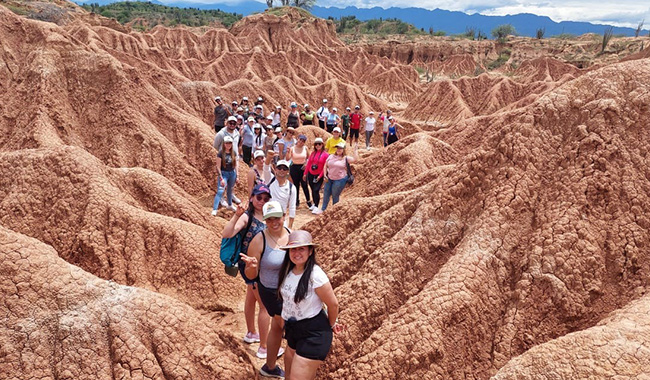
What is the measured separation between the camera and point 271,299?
11.7ft

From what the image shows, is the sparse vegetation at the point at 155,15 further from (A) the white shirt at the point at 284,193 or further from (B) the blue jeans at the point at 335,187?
(A) the white shirt at the point at 284,193

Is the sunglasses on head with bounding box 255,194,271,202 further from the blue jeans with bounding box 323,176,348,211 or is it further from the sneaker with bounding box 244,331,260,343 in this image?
the blue jeans with bounding box 323,176,348,211

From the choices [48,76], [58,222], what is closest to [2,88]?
[48,76]

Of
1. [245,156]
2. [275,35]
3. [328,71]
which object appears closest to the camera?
[245,156]

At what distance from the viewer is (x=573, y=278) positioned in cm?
331

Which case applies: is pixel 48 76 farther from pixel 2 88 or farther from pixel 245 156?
pixel 245 156

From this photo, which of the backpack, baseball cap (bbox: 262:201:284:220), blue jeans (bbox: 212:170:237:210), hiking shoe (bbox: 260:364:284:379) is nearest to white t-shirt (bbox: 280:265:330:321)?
baseball cap (bbox: 262:201:284:220)

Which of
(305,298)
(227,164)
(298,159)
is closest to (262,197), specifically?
(305,298)

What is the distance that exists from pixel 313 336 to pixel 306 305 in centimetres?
25

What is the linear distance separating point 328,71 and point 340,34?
44679 mm

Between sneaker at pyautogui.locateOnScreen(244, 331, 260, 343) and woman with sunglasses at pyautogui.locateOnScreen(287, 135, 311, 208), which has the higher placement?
woman with sunglasses at pyautogui.locateOnScreen(287, 135, 311, 208)

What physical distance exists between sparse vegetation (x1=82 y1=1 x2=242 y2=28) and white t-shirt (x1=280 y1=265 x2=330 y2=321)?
73.2 metres

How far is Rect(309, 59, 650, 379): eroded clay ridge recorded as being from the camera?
130 inches

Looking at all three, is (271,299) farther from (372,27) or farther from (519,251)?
(372,27)
